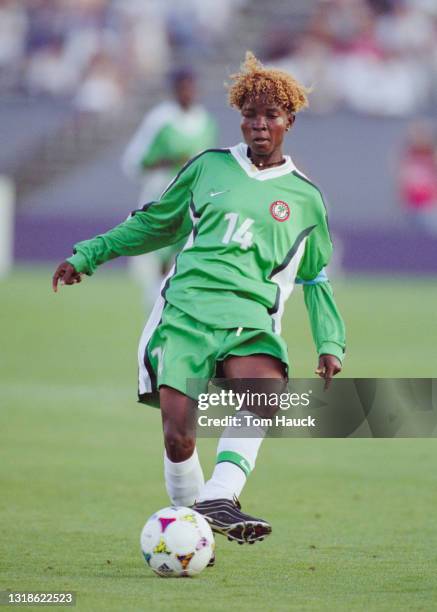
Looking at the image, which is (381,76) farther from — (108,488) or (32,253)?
(108,488)

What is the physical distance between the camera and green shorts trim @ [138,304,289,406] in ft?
18.2

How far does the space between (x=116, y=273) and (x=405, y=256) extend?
5216 millimetres

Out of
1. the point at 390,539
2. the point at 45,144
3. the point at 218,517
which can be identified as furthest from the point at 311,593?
the point at 45,144

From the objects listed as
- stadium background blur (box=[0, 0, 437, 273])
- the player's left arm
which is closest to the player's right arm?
the player's left arm

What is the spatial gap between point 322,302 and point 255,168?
0.63 meters

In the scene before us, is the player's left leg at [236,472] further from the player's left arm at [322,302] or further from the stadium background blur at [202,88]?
the stadium background blur at [202,88]

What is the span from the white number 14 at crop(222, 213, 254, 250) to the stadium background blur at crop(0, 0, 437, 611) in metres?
1.31

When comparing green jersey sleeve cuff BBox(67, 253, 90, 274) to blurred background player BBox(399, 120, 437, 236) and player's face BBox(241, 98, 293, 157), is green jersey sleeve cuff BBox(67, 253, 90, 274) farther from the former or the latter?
blurred background player BBox(399, 120, 437, 236)

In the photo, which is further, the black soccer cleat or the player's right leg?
the player's right leg

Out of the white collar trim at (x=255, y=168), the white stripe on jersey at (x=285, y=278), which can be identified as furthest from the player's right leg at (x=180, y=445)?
the white collar trim at (x=255, y=168)

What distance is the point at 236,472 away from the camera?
5574mm

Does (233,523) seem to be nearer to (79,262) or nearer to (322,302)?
(322,302)

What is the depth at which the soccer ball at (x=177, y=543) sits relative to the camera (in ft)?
17.5

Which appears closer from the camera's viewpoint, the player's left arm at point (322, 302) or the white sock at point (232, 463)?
the white sock at point (232, 463)
